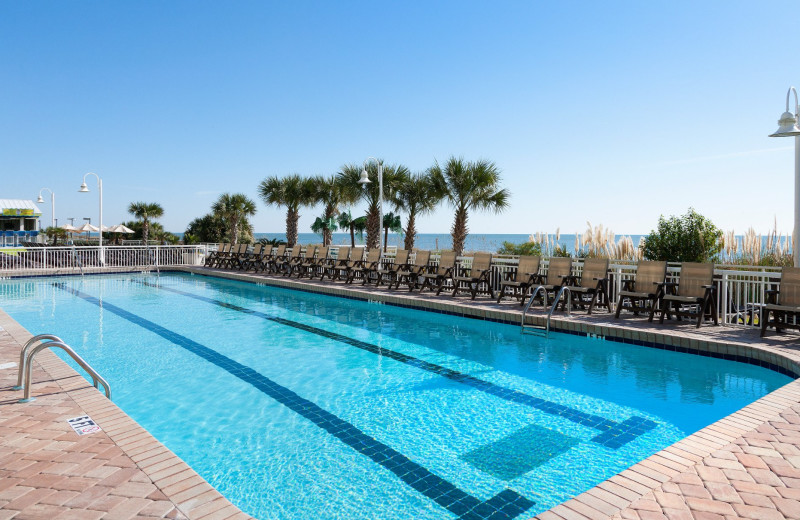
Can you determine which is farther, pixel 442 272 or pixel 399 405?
pixel 442 272

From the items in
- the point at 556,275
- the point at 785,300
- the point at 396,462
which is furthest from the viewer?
the point at 556,275

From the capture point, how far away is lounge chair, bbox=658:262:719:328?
6.93m

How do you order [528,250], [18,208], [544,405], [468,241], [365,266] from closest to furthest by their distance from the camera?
[544,405], [365,266], [528,250], [18,208], [468,241]

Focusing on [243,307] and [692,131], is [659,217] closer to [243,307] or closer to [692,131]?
[243,307]

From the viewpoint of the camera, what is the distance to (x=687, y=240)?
11023mm

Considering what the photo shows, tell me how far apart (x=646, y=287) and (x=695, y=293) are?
701 millimetres

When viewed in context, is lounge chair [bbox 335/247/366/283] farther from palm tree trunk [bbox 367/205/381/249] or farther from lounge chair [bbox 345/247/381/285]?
palm tree trunk [bbox 367/205/381/249]

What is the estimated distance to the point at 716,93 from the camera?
15906 mm

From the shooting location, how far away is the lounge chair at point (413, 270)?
1138 centimetres

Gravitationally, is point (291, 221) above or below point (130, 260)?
above

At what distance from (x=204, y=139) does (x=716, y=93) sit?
2214cm

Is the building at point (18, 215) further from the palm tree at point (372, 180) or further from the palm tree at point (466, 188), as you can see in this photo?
the palm tree at point (466, 188)

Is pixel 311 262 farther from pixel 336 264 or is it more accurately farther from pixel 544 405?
pixel 544 405

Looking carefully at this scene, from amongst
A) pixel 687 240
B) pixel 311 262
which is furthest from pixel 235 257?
pixel 687 240
